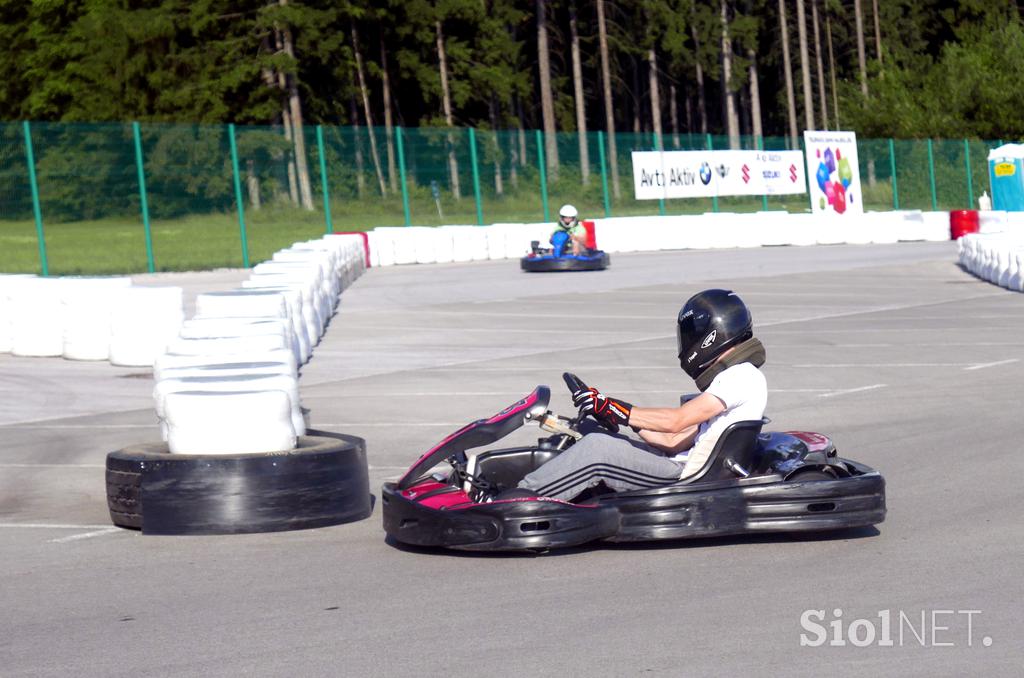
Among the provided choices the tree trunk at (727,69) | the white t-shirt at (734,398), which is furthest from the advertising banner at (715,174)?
the white t-shirt at (734,398)

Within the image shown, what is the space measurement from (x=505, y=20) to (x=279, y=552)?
5740 cm

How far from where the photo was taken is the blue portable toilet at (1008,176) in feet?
108

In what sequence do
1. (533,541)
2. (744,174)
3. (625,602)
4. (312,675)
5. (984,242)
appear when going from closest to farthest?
(312,675), (625,602), (533,541), (984,242), (744,174)

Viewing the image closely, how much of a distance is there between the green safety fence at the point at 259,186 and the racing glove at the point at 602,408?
65.5ft

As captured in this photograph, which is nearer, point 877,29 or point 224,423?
point 224,423

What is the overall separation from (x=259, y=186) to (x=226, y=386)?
21.4 meters

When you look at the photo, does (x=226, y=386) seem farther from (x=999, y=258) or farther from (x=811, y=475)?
(x=999, y=258)

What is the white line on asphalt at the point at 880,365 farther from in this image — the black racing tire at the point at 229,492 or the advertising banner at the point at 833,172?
the advertising banner at the point at 833,172

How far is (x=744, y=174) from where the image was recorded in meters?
37.0

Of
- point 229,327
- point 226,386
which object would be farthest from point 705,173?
point 226,386

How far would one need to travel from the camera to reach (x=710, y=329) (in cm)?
621

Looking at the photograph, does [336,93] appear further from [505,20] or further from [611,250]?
[611,250]

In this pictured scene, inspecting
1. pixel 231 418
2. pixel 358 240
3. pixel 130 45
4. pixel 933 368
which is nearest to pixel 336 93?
pixel 130 45

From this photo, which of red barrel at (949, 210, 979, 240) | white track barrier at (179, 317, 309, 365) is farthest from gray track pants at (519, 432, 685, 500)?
red barrel at (949, 210, 979, 240)
